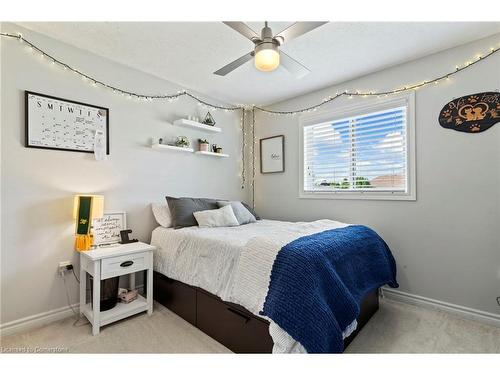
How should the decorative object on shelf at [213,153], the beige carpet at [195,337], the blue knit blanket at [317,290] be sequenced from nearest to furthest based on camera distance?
1. the blue knit blanket at [317,290]
2. the beige carpet at [195,337]
3. the decorative object on shelf at [213,153]

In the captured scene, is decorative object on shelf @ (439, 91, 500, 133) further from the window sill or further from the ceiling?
the window sill

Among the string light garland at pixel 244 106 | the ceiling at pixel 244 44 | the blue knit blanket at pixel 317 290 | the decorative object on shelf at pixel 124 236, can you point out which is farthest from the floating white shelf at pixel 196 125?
the blue knit blanket at pixel 317 290

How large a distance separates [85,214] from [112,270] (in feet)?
1.77

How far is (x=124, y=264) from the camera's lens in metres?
2.18

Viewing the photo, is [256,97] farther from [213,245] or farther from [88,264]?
[88,264]

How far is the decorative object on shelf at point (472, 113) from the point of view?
218 cm

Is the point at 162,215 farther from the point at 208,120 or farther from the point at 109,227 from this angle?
the point at 208,120

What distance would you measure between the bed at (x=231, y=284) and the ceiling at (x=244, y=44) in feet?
5.46

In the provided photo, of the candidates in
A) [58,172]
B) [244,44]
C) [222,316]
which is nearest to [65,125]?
[58,172]

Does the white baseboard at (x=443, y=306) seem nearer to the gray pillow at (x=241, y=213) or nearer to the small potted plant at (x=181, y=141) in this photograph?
the gray pillow at (x=241, y=213)

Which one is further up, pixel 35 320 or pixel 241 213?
pixel 241 213

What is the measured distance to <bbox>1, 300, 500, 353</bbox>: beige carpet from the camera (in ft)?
5.99

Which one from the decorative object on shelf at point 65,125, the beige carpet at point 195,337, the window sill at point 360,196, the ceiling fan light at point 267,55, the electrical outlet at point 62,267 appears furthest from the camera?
the window sill at point 360,196

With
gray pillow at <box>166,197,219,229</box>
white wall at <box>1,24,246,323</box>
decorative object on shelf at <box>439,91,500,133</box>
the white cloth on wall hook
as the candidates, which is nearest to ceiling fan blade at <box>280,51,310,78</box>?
white wall at <box>1,24,246,323</box>
